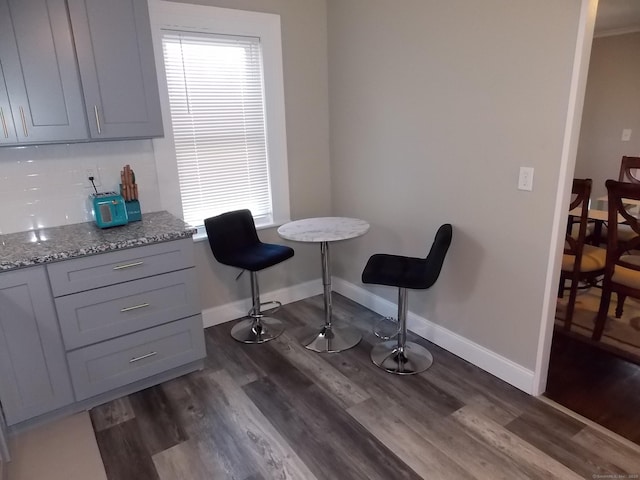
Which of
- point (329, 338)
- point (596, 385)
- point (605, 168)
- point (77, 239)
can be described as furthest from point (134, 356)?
point (605, 168)

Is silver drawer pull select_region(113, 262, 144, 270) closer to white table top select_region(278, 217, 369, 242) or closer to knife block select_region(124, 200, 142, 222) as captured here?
knife block select_region(124, 200, 142, 222)

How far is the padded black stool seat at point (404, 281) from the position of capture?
2.26m

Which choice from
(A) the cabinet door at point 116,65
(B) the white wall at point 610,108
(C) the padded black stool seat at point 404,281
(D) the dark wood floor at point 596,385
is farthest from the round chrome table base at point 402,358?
(B) the white wall at point 610,108

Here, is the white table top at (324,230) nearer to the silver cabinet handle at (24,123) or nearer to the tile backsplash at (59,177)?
the tile backsplash at (59,177)

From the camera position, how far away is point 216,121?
2914mm

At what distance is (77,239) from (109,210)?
26 cm

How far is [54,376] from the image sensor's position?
2.06 metres

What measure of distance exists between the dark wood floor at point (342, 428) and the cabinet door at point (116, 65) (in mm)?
1555

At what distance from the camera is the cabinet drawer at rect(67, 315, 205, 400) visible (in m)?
2.14

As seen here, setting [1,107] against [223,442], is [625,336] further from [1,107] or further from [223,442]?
[1,107]

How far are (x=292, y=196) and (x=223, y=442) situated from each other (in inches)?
75.2

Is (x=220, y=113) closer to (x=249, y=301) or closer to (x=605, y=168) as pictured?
(x=249, y=301)

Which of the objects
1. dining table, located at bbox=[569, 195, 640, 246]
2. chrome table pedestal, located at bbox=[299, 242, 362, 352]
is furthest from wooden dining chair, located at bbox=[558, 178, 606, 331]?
chrome table pedestal, located at bbox=[299, 242, 362, 352]

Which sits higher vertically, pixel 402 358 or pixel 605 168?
pixel 605 168
